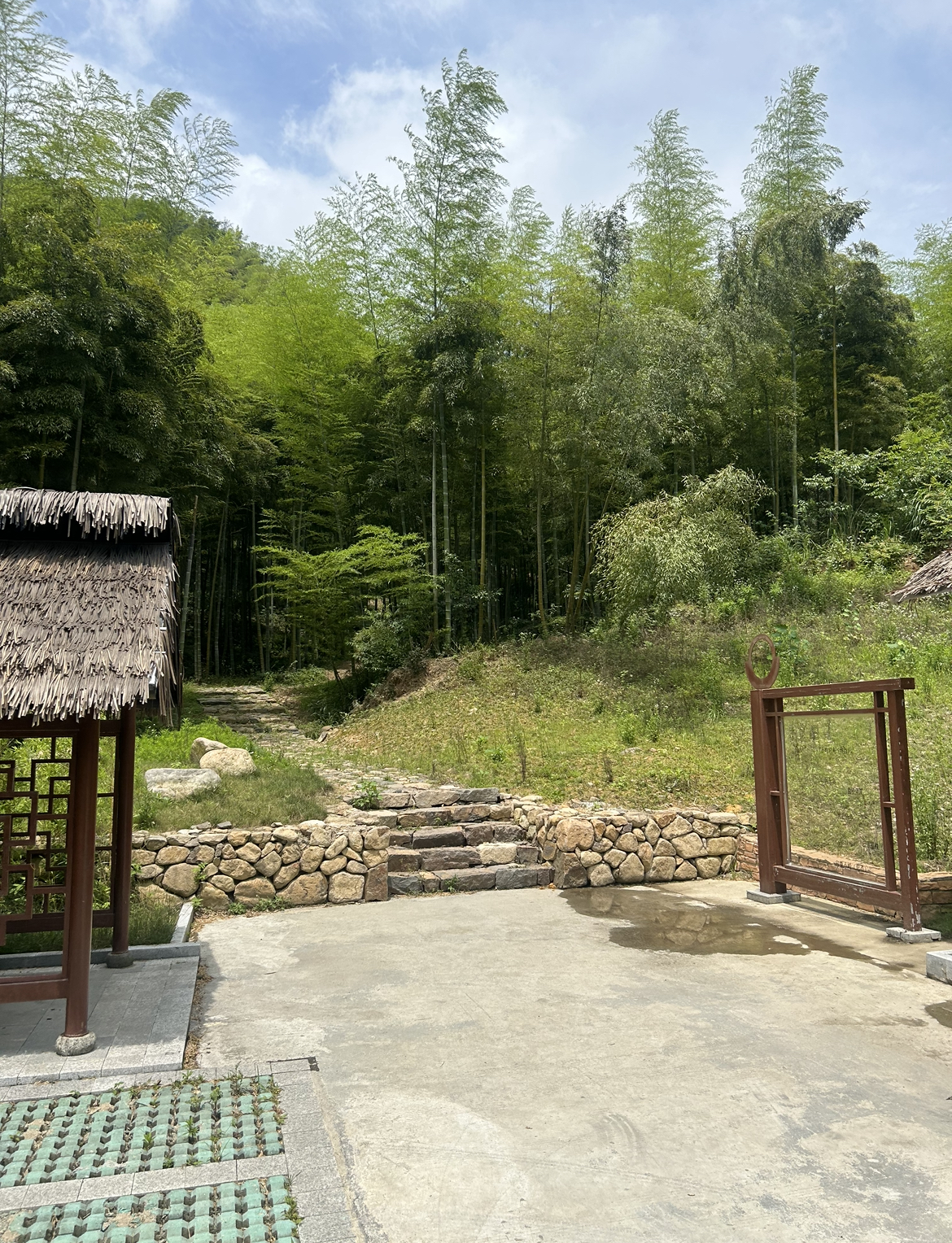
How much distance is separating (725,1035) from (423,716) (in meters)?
8.83

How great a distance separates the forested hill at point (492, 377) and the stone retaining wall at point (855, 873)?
5308mm

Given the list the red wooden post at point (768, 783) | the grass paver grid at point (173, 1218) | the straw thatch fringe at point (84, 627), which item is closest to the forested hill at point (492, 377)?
the red wooden post at point (768, 783)

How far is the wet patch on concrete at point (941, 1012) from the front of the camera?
11.3 ft

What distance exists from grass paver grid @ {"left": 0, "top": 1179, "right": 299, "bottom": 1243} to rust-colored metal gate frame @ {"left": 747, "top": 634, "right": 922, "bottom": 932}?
3.70m

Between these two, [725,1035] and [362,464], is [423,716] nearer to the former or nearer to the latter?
[362,464]

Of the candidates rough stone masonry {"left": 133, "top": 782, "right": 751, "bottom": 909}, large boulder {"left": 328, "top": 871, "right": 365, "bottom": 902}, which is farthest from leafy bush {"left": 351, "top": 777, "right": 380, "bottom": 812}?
large boulder {"left": 328, "top": 871, "right": 365, "bottom": 902}

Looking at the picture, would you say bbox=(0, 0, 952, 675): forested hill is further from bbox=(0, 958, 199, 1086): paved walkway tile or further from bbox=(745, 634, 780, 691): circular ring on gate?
bbox=(0, 958, 199, 1086): paved walkway tile

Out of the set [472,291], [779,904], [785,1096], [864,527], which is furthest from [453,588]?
[785,1096]

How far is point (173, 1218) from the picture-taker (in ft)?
6.64

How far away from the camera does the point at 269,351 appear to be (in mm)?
15508

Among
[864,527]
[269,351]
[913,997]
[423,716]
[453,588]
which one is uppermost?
[269,351]

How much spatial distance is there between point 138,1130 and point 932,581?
22.9ft

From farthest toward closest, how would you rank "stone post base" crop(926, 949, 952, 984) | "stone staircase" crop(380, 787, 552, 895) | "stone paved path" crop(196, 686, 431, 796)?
"stone paved path" crop(196, 686, 431, 796) → "stone staircase" crop(380, 787, 552, 895) → "stone post base" crop(926, 949, 952, 984)

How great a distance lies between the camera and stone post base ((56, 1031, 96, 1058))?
3051 mm
